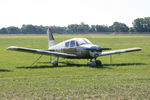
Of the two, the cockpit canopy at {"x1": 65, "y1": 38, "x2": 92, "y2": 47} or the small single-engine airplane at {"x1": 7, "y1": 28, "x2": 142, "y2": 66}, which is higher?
the cockpit canopy at {"x1": 65, "y1": 38, "x2": 92, "y2": 47}

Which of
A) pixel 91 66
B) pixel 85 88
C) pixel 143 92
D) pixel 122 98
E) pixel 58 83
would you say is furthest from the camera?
pixel 91 66

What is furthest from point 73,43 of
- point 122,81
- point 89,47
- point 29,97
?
point 29,97

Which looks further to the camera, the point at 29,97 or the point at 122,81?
the point at 122,81

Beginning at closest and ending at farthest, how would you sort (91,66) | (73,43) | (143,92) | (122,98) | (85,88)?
(122,98) → (143,92) → (85,88) → (91,66) → (73,43)

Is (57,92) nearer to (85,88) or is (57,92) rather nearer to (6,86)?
(85,88)

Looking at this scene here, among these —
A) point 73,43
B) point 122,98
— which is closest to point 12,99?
point 122,98

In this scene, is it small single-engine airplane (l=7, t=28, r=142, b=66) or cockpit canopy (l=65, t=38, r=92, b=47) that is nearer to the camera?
small single-engine airplane (l=7, t=28, r=142, b=66)

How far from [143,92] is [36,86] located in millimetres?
3780

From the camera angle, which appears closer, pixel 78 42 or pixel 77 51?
pixel 77 51

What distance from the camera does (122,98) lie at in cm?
938

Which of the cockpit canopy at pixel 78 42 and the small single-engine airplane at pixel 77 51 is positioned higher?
the cockpit canopy at pixel 78 42

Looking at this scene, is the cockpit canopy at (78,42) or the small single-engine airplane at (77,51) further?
the cockpit canopy at (78,42)

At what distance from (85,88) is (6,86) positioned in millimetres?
2868

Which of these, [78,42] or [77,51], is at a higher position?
[78,42]
